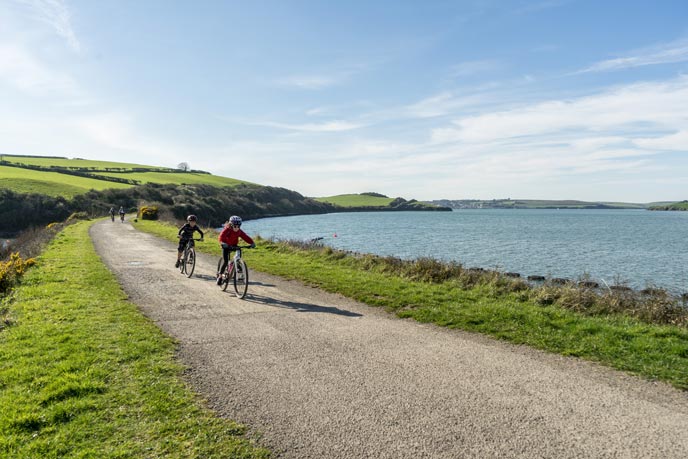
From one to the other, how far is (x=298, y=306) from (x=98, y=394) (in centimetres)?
634

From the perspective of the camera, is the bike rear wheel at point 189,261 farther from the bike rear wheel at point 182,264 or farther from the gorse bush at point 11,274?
the gorse bush at point 11,274

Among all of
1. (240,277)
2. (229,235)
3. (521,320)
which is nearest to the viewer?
(521,320)

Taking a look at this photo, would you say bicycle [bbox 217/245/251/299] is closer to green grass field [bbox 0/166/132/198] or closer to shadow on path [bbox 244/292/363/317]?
shadow on path [bbox 244/292/363/317]

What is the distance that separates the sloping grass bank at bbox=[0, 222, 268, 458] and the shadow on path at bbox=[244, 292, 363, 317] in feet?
11.1

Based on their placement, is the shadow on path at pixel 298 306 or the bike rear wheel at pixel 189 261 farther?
the bike rear wheel at pixel 189 261

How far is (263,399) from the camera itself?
5832 mm

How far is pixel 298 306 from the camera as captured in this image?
1178cm

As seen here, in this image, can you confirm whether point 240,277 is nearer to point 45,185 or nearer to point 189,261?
point 189,261

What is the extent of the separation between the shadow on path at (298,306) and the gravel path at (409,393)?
2.30ft

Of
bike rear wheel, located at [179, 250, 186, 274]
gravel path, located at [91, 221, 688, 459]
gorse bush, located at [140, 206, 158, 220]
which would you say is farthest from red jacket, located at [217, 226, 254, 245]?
gorse bush, located at [140, 206, 158, 220]

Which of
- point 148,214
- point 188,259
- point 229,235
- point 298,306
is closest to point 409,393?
point 298,306

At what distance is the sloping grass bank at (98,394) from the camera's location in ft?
15.1

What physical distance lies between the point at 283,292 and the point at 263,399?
8.09 meters

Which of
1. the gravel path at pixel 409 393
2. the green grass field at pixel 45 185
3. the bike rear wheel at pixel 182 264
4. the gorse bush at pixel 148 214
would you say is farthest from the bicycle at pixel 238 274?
the green grass field at pixel 45 185
